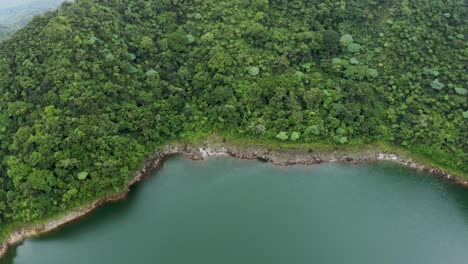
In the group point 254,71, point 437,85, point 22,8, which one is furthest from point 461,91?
point 22,8

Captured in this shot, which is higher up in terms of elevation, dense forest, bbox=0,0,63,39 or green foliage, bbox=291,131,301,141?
green foliage, bbox=291,131,301,141

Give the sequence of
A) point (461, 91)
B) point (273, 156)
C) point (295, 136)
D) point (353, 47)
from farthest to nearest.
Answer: point (353, 47)
point (461, 91)
point (273, 156)
point (295, 136)

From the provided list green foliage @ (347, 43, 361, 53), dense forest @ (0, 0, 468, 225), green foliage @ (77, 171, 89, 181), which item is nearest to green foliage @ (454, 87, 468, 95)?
dense forest @ (0, 0, 468, 225)

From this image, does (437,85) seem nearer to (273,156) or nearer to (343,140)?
(343,140)

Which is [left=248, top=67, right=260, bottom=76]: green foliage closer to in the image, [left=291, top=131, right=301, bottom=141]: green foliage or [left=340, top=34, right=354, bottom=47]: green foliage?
[left=291, top=131, right=301, bottom=141]: green foliage

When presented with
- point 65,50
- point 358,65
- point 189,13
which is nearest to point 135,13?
point 189,13

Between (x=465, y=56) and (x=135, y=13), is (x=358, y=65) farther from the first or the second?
(x=135, y=13)

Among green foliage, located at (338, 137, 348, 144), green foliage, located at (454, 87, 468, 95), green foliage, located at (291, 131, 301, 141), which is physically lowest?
green foliage, located at (338, 137, 348, 144)

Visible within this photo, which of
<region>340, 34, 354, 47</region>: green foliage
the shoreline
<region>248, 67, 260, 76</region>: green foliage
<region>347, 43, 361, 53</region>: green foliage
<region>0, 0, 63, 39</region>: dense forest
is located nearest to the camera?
the shoreline
